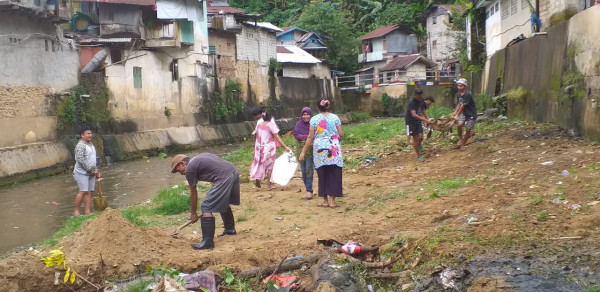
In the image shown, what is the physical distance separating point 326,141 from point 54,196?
8.45 meters

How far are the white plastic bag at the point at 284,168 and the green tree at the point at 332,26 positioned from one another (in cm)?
3702

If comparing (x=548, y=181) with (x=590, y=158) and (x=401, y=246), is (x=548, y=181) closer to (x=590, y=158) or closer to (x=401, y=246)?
(x=590, y=158)

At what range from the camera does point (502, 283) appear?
4.30 m

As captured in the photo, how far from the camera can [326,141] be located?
8.39 m

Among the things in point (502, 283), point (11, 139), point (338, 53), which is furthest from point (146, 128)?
point (338, 53)

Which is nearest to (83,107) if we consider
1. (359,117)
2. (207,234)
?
(207,234)

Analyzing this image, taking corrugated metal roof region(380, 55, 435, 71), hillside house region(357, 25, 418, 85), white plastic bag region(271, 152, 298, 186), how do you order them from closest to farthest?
white plastic bag region(271, 152, 298, 186), corrugated metal roof region(380, 55, 435, 71), hillside house region(357, 25, 418, 85)

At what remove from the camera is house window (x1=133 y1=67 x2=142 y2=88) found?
25.4 m

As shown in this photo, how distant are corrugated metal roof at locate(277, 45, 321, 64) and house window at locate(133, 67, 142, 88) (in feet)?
54.0

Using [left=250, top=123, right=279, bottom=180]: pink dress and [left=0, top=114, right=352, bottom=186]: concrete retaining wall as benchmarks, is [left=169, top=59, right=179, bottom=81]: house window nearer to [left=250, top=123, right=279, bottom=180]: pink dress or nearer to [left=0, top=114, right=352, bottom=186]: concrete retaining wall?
[left=0, top=114, right=352, bottom=186]: concrete retaining wall

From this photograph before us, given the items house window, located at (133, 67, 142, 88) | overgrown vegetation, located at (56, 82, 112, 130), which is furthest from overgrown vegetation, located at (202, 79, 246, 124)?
overgrown vegetation, located at (56, 82, 112, 130)

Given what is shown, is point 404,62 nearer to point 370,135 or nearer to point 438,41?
point 438,41

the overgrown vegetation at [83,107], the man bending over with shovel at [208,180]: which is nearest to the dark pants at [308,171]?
the man bending over with shovel at [208,180]

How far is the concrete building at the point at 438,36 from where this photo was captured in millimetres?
47603
